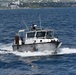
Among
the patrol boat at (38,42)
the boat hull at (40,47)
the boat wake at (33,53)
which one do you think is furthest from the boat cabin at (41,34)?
the boat wake at (33,53)

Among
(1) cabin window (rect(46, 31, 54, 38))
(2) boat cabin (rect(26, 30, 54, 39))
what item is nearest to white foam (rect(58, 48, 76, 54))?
(1) cabin window (rect(46, 31, 54, 38))

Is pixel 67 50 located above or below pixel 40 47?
below

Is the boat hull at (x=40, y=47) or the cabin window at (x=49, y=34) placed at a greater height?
the cabin window at (x=49, y=34)

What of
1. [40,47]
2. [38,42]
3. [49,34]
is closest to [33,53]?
[40,47]

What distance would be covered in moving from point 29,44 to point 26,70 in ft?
38.9

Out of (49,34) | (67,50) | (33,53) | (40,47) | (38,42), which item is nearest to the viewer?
(38,42)

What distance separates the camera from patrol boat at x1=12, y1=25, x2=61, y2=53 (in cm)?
7162

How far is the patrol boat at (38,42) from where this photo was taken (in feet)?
235

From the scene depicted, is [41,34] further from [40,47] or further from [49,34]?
[40,47]

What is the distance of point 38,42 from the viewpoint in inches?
2827

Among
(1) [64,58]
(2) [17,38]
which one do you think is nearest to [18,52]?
(2) [17,38]

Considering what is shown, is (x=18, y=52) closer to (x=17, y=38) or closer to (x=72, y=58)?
(x=17, y=38)

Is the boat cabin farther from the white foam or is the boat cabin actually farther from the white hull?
the white foam

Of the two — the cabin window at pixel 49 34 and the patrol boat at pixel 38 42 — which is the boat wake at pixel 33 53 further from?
the cabin window at pixel 49 34
